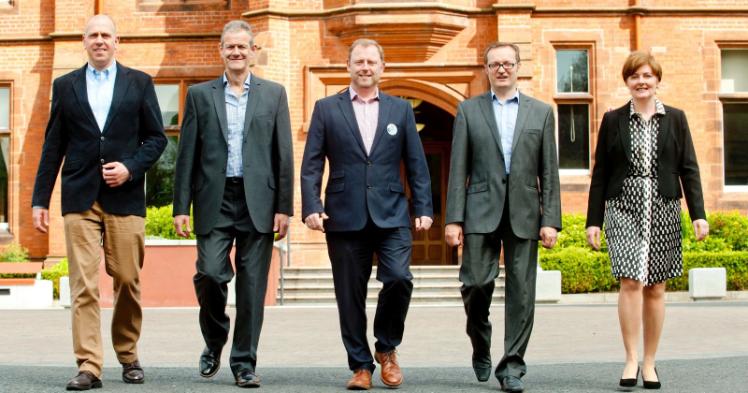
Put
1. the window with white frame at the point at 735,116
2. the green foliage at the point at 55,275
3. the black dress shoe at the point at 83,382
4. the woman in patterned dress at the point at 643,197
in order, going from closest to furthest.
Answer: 1. the black dress shoe at the point at 83,382
2. the woman in patterned dress at the point at 643,197
3. the green foliage at the point at 55,275
4. the window with white frame at the point at 735,116

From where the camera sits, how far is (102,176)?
7512 mm

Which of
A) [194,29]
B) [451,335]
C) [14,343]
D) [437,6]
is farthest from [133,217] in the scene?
[194,29]

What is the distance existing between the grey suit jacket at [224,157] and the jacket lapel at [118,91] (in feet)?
1.31

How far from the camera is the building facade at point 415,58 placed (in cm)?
2142

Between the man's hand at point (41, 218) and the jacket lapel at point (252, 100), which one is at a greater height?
the jacket lapel at point (252, 100)

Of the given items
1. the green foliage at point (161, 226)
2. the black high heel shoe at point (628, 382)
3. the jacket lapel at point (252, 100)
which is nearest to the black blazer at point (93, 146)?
the jacket lapel at point (252, 100)

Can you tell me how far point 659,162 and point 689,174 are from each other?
25 centimetres

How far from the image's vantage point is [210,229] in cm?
754

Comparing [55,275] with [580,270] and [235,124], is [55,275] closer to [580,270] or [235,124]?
[580,270]

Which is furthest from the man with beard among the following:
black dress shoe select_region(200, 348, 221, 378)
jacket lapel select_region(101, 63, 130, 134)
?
jacket lapel select_region(101, 63, 130, 134)

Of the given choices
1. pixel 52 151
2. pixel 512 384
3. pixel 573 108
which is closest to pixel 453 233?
pixel 512 384

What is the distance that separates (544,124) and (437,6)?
1375 centimetres

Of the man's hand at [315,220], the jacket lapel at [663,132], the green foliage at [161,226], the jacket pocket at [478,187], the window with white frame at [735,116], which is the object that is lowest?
the green foliage at [161,226]

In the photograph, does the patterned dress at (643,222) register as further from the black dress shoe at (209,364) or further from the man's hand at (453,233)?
the black dress shoe at (209,364)
